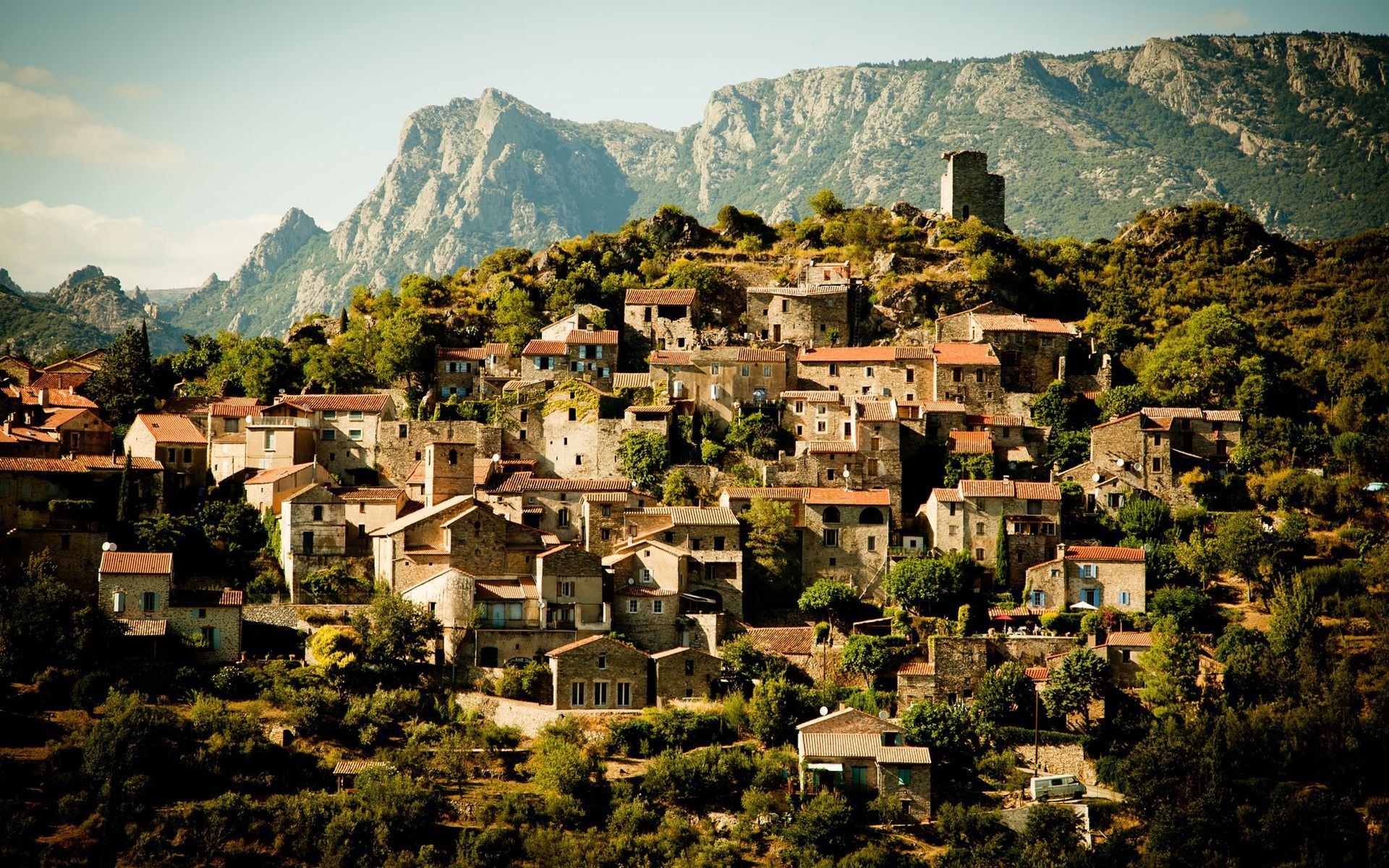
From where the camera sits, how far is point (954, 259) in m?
79.7

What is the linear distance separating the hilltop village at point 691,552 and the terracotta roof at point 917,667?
16 cm

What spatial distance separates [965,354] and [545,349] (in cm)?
1915

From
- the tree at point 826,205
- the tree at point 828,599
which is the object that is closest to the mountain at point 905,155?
the tree at point 826,205

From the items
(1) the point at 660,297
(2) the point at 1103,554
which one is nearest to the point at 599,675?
(2) the point at 1103,554

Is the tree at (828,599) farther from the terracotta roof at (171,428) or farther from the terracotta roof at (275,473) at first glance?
the terracotta roof at (171,428)

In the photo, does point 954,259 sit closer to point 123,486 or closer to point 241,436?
point 241,436

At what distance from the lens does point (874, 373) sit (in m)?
68.4

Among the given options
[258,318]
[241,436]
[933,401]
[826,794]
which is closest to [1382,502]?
[933,401]

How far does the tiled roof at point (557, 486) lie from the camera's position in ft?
193

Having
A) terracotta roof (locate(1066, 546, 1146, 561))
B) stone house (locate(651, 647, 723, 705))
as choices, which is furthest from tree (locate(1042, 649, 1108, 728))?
stone house (locate(651, 647, 723, 705))

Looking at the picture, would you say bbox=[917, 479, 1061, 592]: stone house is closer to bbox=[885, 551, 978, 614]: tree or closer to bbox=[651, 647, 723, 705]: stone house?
bbox=[885, 551, 978, 614]: tree

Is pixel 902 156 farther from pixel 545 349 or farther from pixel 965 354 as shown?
pixel 545 349

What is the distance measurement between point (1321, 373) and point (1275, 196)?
217ft

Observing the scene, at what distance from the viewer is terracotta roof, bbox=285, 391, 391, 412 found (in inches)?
2525
